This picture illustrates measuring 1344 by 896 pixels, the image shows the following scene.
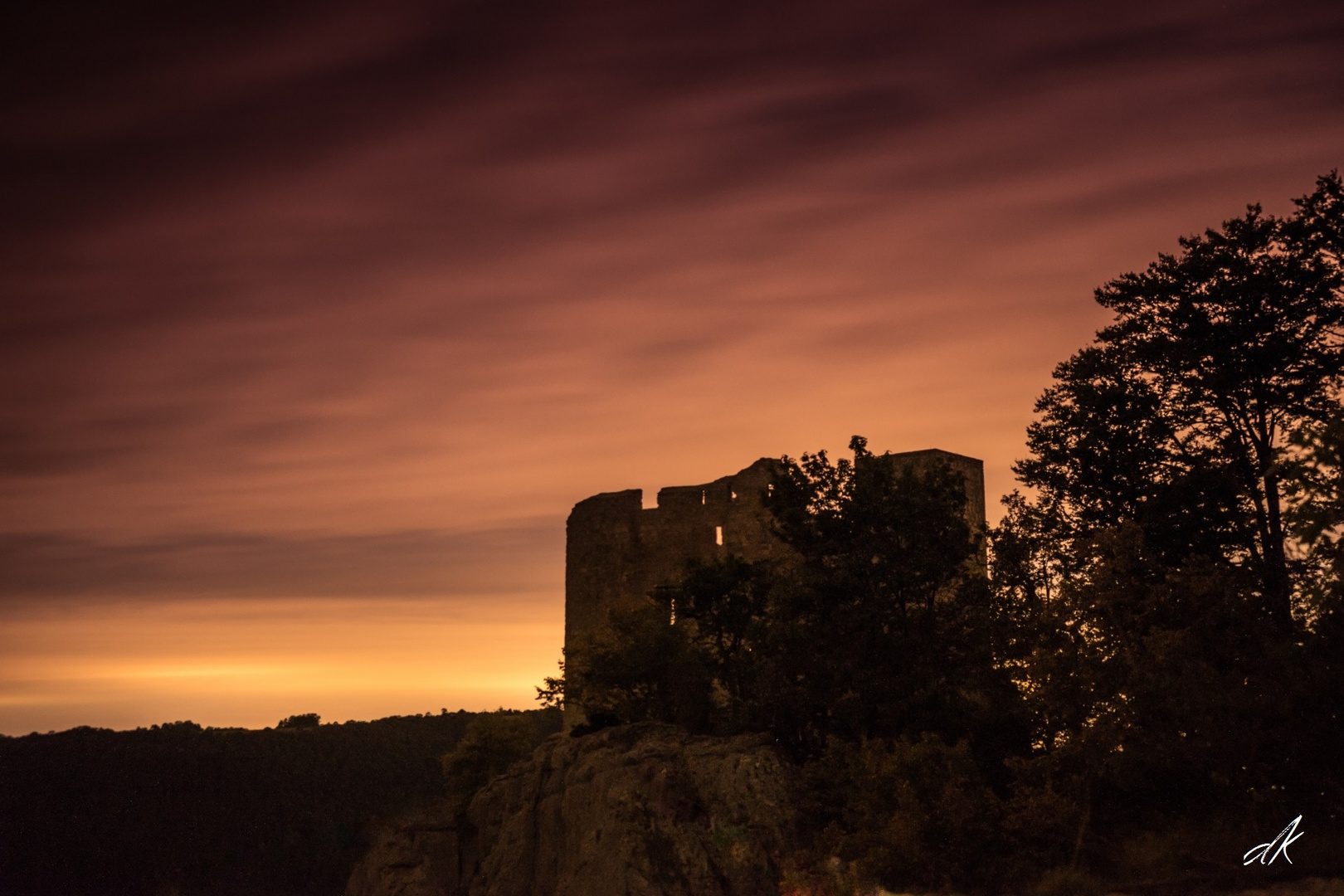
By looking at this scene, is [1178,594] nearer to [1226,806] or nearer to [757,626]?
[1226,806]

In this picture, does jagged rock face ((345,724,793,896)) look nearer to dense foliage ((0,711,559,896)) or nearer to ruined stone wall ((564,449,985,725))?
ruined stone wall ((564,449,985,725))

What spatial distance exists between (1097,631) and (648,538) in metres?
19.5

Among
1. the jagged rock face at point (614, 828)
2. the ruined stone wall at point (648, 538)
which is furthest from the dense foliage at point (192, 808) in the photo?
the jagged rock face at point (614, 828)

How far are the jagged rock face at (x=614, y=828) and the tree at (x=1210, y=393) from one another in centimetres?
860

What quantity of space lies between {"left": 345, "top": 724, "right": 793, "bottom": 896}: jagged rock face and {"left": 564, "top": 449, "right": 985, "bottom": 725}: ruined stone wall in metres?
8.29

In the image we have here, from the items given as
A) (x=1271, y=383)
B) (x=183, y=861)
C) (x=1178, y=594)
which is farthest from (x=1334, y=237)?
(x=183, y=861)

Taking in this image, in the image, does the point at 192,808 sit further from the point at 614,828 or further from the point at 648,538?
the point at 614,828

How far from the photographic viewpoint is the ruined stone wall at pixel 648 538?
120 feet

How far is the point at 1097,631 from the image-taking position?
21.7 meters

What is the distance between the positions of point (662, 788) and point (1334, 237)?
1651 cm

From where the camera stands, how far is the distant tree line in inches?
778

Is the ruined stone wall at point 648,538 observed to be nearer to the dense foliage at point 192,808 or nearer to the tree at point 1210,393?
the tree at point 1210,393

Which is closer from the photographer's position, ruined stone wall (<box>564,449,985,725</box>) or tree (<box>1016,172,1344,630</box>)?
tree (<box>1016,172,1344,630</box>)

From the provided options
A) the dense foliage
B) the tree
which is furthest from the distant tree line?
the dense foliage
